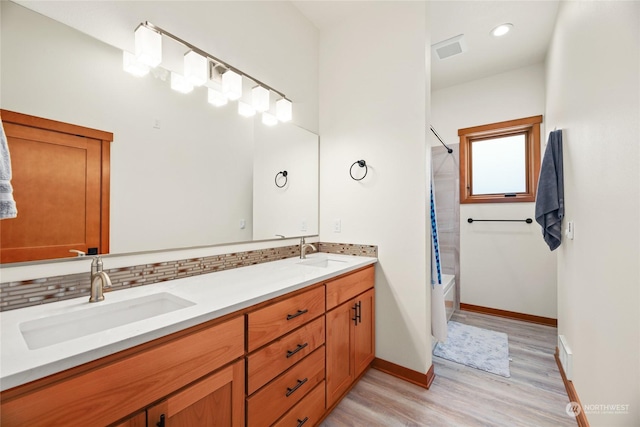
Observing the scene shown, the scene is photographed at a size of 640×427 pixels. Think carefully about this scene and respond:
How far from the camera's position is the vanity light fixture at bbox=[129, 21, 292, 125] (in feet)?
4.11

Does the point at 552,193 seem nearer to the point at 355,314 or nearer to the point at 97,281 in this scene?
the point at 355,314

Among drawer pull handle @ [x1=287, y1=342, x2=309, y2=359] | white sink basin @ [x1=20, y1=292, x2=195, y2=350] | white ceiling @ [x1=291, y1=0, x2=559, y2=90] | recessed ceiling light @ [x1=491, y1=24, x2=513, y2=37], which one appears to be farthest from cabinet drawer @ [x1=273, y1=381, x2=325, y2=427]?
recessed ceiling light @ [x1=491, y1=24, x2=513, y2=37]

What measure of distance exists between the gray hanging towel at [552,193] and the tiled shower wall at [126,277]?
50.0 inches

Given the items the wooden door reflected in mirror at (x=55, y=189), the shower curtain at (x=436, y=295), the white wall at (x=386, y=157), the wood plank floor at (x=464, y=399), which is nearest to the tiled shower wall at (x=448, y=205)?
the wood plank floor at (x=464, y=399)

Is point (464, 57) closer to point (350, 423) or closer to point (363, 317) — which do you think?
point (363, 317)

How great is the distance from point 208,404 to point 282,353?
14.6 inches

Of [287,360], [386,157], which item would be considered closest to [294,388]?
[287,360]

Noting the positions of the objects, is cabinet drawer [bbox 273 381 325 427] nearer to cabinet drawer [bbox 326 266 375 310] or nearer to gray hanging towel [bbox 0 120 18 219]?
cabinet drawer [bbox 326 266 375 310]

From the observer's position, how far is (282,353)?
4.05 ft

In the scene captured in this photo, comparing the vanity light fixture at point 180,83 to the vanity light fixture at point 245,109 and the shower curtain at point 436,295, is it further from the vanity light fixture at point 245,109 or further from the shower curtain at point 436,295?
the shower curtain at point 436,295

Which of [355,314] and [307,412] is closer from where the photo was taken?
[307,412]

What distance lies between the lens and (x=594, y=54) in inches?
51.1

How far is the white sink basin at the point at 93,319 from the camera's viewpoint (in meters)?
0.86

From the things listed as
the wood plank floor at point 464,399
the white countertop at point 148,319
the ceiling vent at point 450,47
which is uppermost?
the ceiling vent at point 450,47
